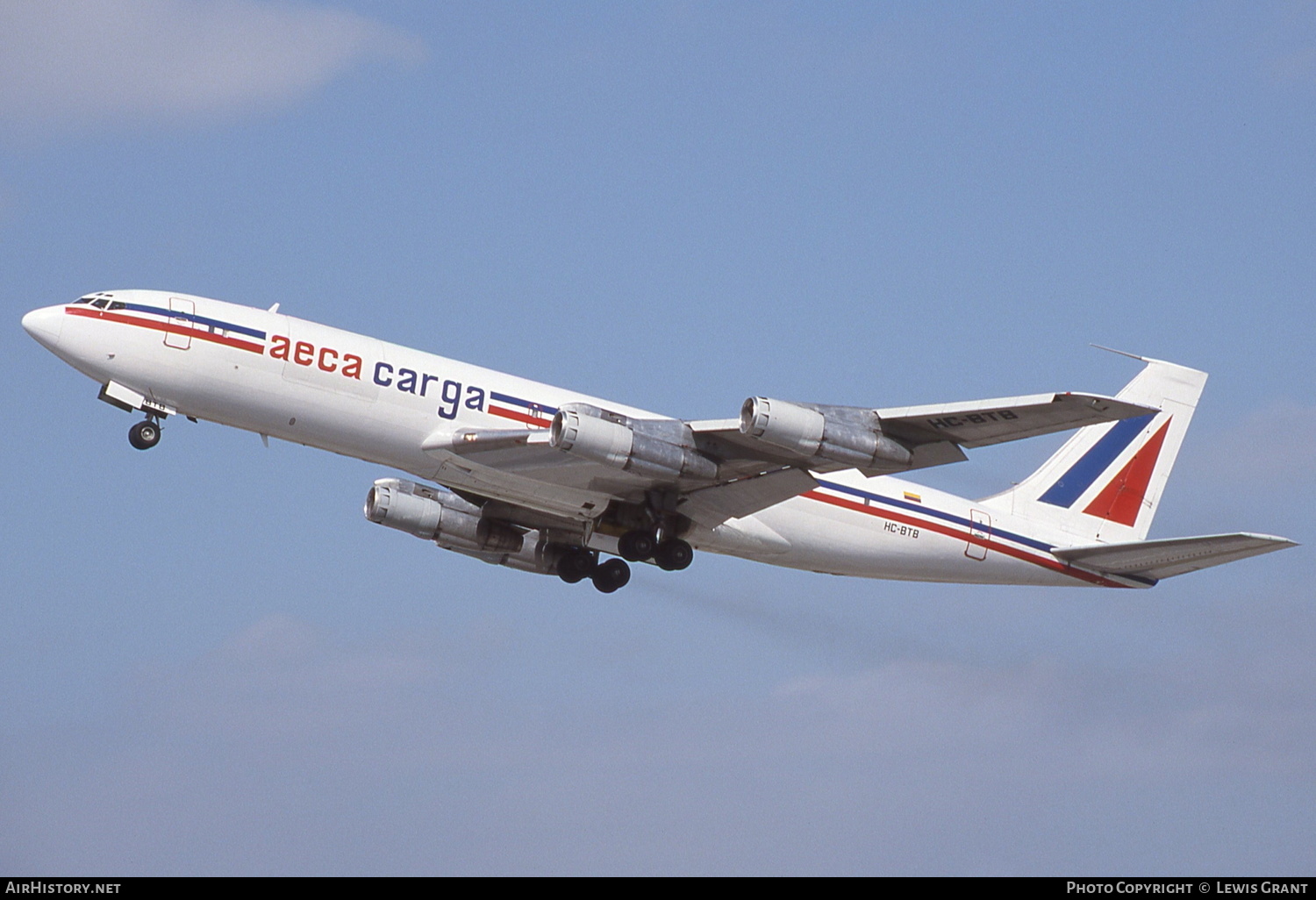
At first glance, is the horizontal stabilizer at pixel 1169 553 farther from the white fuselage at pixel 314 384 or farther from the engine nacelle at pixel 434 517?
the engine nacelle at pixel 434 517

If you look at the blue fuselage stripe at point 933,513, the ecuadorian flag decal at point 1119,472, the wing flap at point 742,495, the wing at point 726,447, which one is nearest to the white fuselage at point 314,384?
the wing at point 726,447

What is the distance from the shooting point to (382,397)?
3741cm

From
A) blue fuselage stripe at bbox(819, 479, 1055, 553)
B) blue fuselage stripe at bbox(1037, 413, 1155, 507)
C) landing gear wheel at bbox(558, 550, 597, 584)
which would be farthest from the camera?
blue fuselage stripe at bbox(1037, 413, 1155, 507)

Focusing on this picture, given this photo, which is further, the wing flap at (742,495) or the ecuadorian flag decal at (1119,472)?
the ecuadorian flag decal at (1119,472)

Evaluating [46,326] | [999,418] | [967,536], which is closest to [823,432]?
[999,418]

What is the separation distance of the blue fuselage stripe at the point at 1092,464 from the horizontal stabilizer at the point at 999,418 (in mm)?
10675

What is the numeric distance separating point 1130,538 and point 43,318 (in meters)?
30.2

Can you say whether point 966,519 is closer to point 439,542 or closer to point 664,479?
point 664,479

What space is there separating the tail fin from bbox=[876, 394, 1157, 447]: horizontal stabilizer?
11.3 m

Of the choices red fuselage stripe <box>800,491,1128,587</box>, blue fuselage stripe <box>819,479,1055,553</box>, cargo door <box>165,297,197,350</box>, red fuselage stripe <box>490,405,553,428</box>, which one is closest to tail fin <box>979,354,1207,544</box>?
red fuselage stripe <box>800,491,1128,587</box>

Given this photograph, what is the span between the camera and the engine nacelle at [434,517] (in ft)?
147

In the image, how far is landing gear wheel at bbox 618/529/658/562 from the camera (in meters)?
40.0

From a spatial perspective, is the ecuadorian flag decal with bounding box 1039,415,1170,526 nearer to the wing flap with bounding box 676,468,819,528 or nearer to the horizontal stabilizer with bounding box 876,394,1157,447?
the wing flap with bounding box 676,468,819,528
